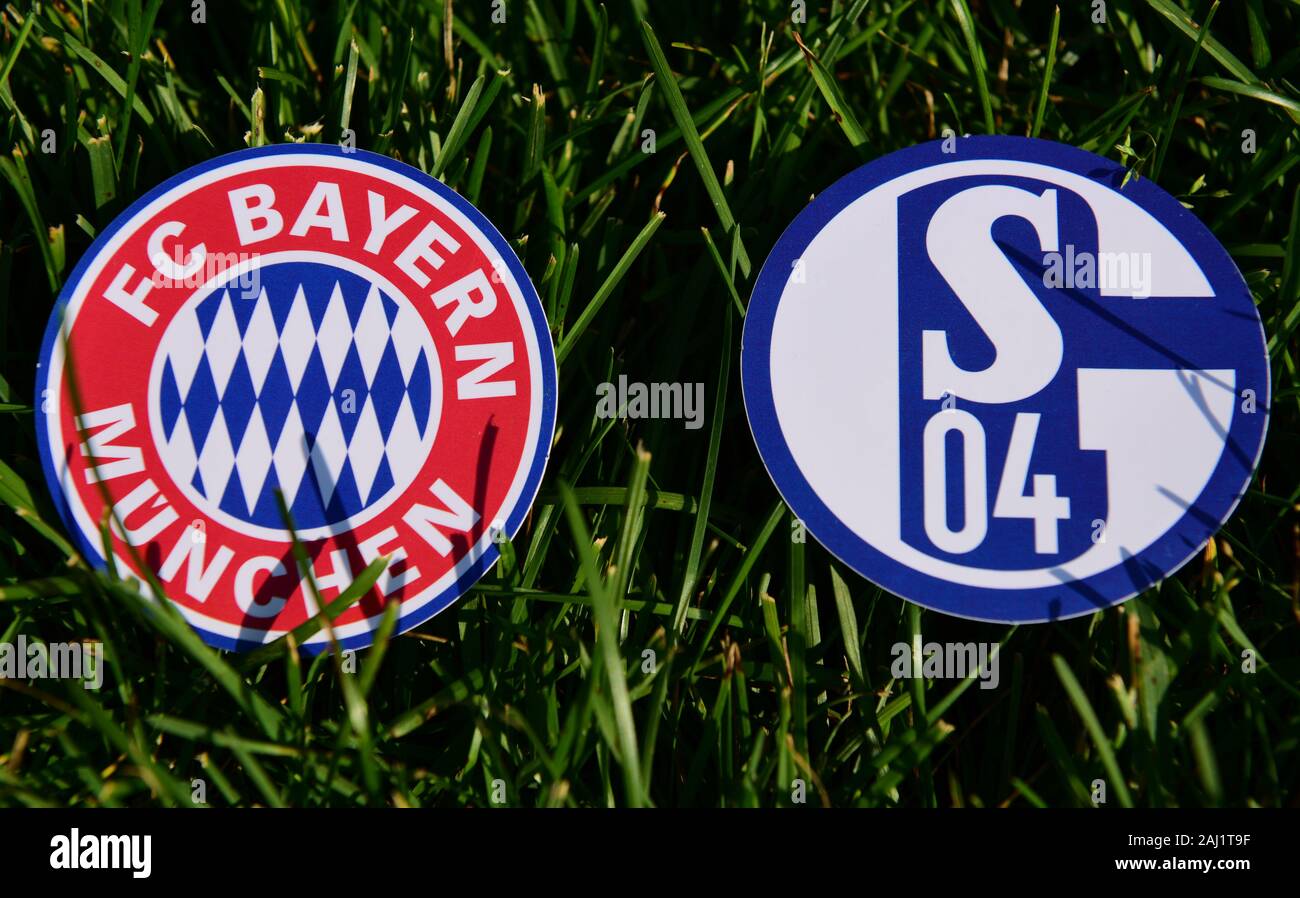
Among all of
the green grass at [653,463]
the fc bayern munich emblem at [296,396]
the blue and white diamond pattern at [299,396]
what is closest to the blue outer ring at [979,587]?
the green grass at [653,463]

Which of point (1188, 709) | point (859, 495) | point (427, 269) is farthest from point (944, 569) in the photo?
point (427, 269)

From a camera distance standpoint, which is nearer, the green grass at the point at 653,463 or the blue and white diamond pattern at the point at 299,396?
the green grass at the point at 653,463

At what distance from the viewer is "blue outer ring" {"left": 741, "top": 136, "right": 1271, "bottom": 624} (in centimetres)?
193

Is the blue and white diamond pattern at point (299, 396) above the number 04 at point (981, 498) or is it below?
above

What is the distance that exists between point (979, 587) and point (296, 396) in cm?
131

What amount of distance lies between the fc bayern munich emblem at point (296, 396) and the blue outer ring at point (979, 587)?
0.42 m

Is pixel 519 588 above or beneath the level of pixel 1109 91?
beneath

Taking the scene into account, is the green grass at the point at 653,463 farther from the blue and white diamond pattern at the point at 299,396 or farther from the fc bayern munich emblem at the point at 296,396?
the blue and white diamond pattern at the point at 299,396

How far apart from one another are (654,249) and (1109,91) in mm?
1187

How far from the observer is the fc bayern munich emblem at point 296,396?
1927mm

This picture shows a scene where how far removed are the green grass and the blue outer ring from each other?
2.9 inches
